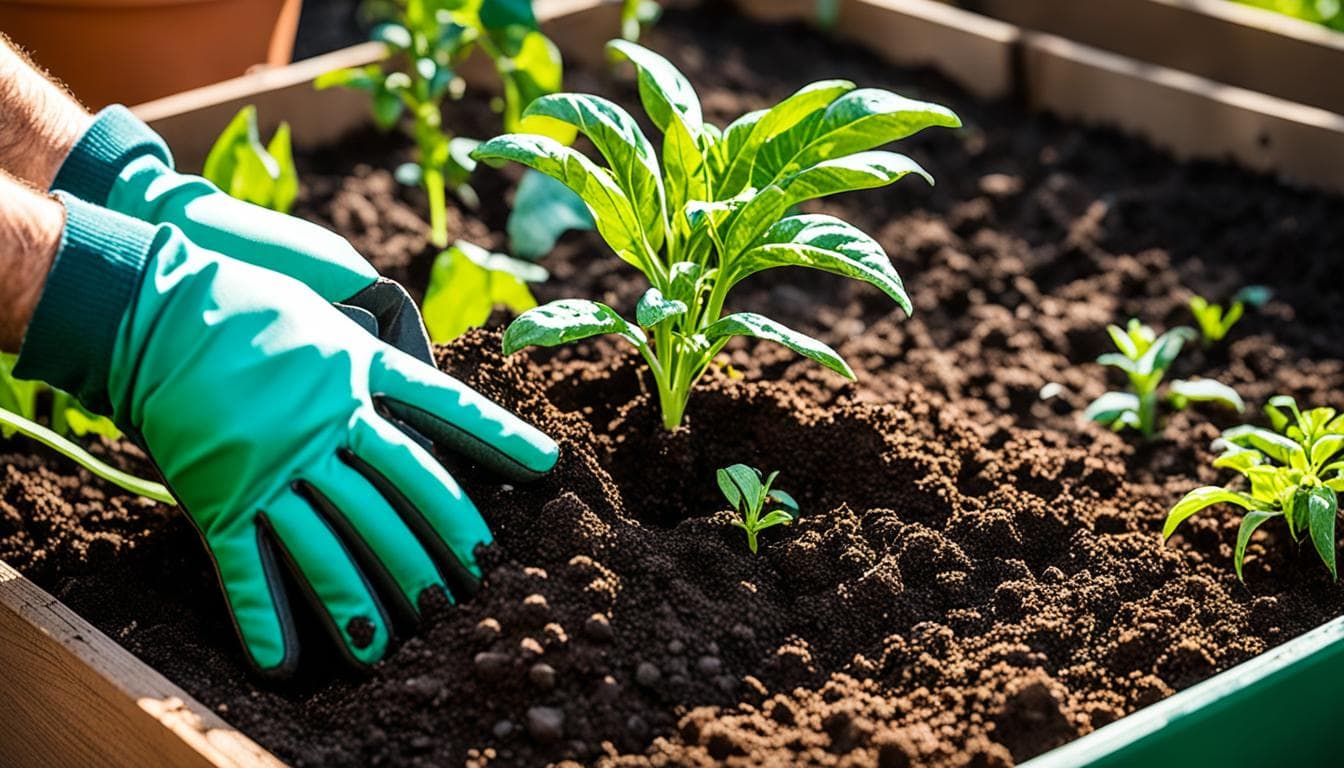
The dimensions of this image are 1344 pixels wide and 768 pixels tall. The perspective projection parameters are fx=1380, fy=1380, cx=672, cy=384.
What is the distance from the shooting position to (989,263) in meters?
2.75

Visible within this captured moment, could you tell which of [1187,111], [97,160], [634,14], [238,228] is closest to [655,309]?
[238,228]

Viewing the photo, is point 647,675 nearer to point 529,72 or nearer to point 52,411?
point 52,411

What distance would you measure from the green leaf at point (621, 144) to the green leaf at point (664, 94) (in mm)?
46

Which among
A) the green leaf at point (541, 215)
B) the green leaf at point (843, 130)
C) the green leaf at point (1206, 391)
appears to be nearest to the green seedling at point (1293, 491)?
the green leaf at point (1206, 391)

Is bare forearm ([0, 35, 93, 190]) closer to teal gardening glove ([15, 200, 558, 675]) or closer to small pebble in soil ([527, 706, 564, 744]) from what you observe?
teal gardening glove ([15, 200, 558, 675])

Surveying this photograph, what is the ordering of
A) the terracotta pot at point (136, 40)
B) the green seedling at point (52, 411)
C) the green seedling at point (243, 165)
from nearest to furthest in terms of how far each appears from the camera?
the green seedling at point (52, 411) < the green seedling at point (243, 165) < the terracotta pot at point (136, 40)

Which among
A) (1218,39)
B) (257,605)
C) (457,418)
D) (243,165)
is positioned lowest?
(257,605)

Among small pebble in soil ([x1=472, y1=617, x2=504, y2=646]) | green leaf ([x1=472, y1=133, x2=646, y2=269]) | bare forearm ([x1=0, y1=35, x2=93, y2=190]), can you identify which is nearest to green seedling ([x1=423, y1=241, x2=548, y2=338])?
green leaf ([x1=472, y1=133, x2=646, y2=269])

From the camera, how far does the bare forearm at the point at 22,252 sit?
1504mm

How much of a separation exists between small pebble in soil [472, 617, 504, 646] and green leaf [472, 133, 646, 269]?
505 millimetres

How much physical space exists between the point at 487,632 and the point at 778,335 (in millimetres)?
467

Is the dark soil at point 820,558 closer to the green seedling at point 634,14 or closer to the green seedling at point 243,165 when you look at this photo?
the green seedling at point 243,165

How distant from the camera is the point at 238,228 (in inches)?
71.1

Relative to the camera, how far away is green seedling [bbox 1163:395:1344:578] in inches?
64.2
